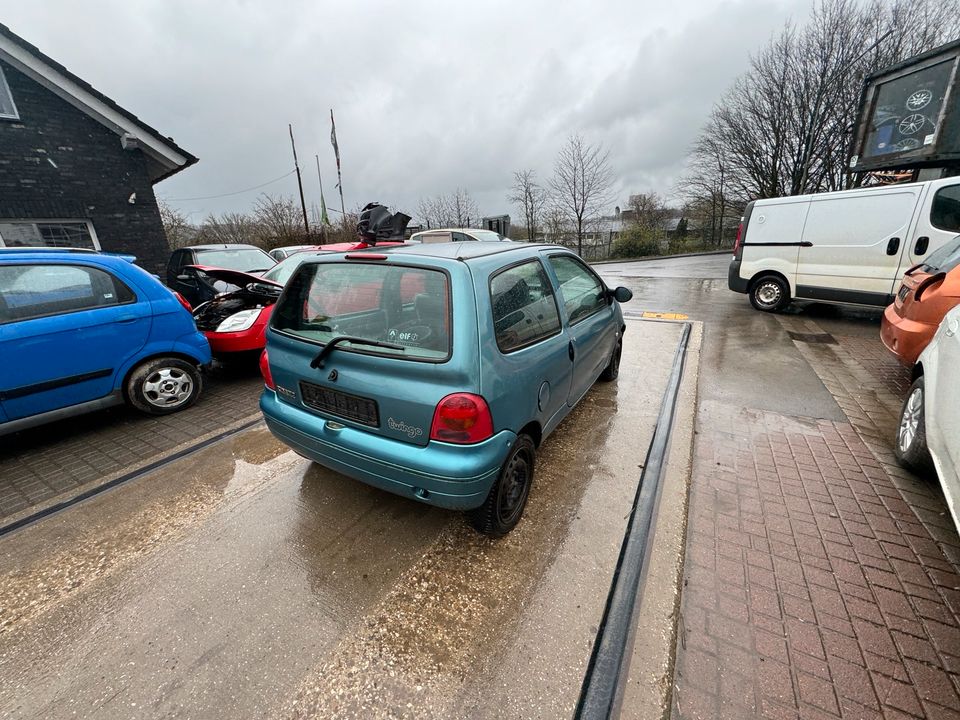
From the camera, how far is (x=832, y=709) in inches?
57.4

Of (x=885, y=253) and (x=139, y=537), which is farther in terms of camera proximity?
(x=885, y=253)

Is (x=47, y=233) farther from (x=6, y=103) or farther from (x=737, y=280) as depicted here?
(x=737, y=280)

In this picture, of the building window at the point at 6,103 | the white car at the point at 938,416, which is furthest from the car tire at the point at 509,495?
the building window at the point at 6,103

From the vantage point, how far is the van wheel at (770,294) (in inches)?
287

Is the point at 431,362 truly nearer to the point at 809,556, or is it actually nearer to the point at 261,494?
the point at 261,494

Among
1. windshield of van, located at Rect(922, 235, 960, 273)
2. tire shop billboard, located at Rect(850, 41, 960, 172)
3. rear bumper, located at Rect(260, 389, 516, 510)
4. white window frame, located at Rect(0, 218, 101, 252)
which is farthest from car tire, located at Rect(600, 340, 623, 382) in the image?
tire shop billboard, located at Rect(850, 41, 960, 172)

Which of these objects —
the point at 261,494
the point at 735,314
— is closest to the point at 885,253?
the point at 735,314

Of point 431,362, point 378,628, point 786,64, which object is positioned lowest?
point 378,628

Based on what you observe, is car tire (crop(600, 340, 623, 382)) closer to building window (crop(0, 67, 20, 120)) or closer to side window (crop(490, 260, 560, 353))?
side window (crop(490, 260, 560, 353))

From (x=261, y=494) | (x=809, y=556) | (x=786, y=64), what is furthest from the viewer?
(x=786, y=64)

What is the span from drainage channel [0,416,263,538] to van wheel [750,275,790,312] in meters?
8.48

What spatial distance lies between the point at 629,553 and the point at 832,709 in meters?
0.90

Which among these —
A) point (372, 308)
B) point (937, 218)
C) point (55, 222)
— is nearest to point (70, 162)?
point (55, 222)

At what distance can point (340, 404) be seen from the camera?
7.20ft
